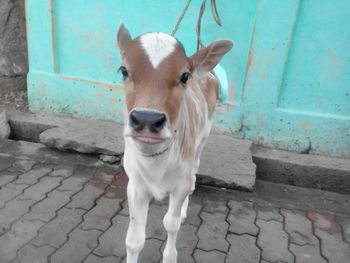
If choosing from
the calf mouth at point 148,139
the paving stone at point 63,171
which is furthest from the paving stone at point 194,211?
the calf mouth at point 148,139

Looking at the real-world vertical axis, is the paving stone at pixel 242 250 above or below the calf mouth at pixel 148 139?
below

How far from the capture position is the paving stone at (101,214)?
2.89 meters

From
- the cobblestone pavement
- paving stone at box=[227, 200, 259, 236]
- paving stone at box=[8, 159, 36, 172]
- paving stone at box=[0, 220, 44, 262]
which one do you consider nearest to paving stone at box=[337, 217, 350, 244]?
the cobblestone pavement

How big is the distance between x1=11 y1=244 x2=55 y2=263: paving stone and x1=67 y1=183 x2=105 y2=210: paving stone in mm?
562

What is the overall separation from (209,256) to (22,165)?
86.8 inches

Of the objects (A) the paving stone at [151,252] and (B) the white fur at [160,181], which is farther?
(A) the paving stone at [151,252]

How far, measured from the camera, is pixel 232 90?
4.09 m

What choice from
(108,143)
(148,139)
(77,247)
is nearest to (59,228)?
(77,247)

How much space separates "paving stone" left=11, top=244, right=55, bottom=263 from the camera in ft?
8.16

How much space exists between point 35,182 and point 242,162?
2.03 metres

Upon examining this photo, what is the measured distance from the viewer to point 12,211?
2994mm

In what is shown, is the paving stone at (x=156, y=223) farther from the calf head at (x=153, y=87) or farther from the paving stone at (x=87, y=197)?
the calf head at (x=153, y=87)

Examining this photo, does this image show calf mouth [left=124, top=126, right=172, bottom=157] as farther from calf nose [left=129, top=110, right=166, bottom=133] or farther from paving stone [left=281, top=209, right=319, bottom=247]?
paving stone [left=281, top=209, right=319, bottom=247]

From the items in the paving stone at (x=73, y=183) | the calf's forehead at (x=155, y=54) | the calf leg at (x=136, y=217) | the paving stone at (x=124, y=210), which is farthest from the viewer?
the paving stone at (x=73, y=183)
